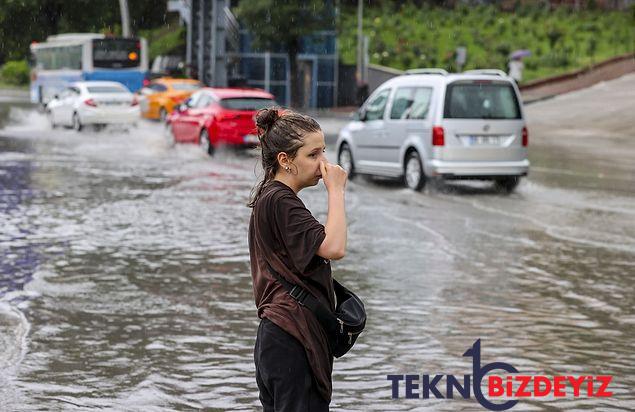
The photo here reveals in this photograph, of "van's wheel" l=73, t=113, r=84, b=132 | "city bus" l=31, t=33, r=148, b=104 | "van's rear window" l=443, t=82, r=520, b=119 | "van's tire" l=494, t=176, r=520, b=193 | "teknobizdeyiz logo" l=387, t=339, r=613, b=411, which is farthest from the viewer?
"city bus" l=31, t=33, r=148, b=104

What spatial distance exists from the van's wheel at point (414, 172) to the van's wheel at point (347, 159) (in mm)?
1788

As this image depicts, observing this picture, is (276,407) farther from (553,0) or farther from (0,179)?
(553,0)

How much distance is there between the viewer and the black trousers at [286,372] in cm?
419

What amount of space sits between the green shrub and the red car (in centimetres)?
7016

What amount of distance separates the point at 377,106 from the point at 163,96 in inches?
943

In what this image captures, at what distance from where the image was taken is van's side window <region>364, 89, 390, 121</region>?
65.9 ft

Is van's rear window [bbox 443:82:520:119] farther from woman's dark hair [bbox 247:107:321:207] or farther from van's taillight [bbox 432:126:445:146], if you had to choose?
woman's dark hair [bbox 247:107:321:207]

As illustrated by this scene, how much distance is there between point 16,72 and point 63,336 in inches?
→ 3555

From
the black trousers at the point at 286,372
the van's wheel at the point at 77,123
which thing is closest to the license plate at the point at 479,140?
the black trousers at the point at 286,372

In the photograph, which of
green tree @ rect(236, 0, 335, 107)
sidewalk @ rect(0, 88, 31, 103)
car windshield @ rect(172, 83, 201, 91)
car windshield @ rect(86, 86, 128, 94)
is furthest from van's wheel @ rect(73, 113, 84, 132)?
sidewalk @ rect(0, 88, 31, 103)

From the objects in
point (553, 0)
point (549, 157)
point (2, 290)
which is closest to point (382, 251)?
point (2, 290)

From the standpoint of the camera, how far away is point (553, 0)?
7338cm

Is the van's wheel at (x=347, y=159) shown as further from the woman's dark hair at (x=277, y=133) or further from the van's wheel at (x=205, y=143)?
the woman's dark hair at (x=277, y=133)

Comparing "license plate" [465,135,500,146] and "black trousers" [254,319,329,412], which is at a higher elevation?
"black trousers" [254,319,329,412]
